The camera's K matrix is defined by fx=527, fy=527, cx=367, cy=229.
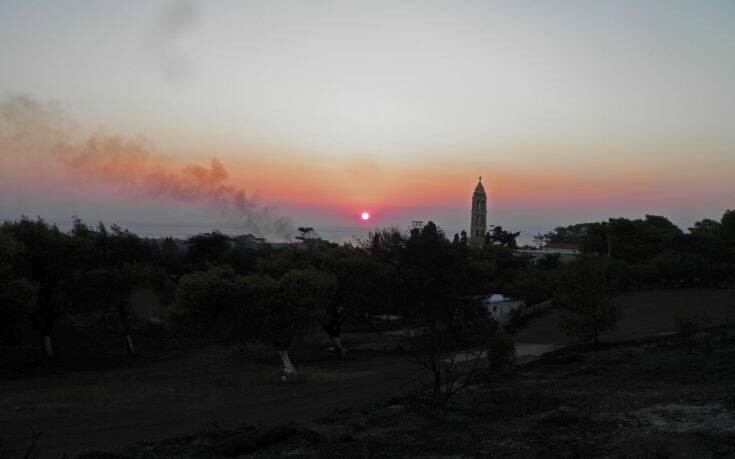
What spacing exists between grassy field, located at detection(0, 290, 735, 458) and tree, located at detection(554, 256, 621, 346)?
3533 mm

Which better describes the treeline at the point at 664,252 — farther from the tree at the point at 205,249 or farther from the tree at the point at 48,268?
the tree at the point at 48,268

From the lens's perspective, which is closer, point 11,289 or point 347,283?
point 11,289

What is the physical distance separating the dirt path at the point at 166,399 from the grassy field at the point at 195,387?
4 centimetres

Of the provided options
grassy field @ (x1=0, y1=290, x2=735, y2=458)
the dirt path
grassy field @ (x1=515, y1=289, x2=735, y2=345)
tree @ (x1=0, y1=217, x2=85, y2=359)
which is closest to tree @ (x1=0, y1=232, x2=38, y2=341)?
tree @ (x1=0, y1=217, x2=85, y2=359)

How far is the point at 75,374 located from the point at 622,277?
1868 inches

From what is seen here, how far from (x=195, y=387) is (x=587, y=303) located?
19.9 metres

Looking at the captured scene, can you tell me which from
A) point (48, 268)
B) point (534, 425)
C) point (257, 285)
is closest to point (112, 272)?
point (48, 268)

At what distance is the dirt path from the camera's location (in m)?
15.7

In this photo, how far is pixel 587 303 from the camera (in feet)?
91.1

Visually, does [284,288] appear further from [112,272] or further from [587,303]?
[587,303]

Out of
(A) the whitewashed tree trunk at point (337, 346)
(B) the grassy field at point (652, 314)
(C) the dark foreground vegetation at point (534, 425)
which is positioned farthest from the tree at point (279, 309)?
(B) the grassy field at point (652, 314)

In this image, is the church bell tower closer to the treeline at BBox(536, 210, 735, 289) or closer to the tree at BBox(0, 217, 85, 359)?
the treeline at BBox(536, 210, 735, 289)

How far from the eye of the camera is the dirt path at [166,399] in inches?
619

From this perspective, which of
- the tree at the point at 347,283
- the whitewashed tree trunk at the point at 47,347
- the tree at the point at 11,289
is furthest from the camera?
the tree at the point at 347,283
